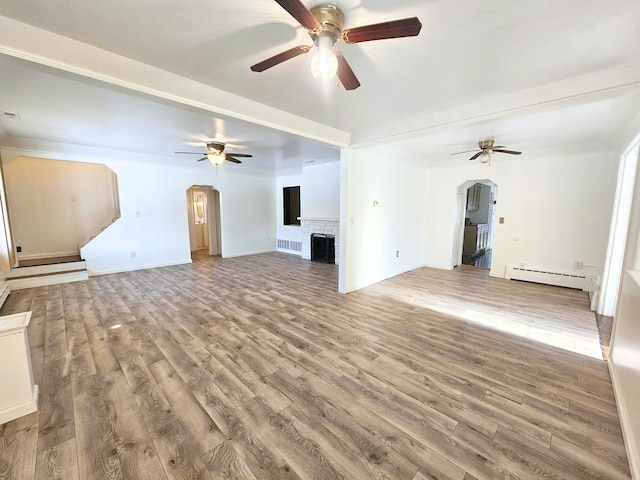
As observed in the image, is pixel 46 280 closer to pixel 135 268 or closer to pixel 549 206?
pixel 135 268

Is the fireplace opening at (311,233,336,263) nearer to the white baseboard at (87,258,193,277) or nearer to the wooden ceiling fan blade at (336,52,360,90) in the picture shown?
the white baseboard at (87,258,193,277)

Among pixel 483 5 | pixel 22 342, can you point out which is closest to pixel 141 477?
pixel 22 342

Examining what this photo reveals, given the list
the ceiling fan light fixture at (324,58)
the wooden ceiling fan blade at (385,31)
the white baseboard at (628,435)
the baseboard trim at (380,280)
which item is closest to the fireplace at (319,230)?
the baseboard trim at (380,280)

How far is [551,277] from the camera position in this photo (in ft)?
16.2

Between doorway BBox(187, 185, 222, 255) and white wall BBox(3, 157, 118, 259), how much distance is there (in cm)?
225

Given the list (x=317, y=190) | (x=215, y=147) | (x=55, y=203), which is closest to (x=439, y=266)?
(x=317, y=190)

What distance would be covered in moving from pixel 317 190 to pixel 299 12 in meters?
6.01

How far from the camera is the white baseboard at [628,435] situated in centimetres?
137

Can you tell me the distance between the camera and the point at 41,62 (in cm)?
176

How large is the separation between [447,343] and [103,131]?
5794mm

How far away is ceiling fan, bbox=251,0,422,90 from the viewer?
1311 millimetres

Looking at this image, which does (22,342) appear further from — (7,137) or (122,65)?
(7,137)

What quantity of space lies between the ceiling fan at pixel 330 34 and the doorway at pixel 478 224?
669cm

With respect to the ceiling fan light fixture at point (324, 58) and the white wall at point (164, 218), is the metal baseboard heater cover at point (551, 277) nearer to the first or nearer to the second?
the ceiling fan light fixture at point (324, 58)
